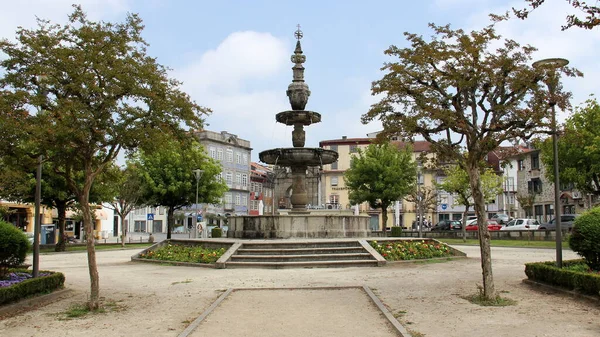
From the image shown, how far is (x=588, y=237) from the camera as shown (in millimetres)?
11211

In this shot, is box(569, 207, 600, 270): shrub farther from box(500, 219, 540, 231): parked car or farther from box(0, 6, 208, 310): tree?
box(500, 219, 540, 231): parked car

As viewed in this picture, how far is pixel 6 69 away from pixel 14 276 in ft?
16.1

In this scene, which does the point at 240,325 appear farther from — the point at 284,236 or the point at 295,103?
the point at 295,103

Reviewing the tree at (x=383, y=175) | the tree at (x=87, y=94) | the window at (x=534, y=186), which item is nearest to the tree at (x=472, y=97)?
the tree at (x=87, y=94)

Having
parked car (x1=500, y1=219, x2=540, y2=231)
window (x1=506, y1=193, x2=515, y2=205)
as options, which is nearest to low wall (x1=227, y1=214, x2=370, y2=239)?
parked car (x1=500, y1=219, x2=540, y2=231)

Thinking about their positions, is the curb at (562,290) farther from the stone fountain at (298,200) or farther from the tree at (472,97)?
the stone fountain at (298,200)

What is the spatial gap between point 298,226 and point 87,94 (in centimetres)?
1182

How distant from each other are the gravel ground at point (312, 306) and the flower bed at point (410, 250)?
2.43m

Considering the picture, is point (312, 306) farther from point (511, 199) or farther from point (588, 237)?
point (511, 199)

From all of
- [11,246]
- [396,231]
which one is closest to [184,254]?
[11,246]

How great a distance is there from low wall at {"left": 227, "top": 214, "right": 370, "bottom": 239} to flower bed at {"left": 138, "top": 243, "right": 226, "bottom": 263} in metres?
2.23

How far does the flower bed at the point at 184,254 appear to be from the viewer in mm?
17938

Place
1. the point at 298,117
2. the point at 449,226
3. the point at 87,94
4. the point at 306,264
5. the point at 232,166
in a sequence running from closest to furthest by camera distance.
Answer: the point at 87,94
the point at 306,264
the point at 298,117
the point at 449,226
the point at 232,166

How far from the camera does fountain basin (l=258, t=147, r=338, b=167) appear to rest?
70.9ft
